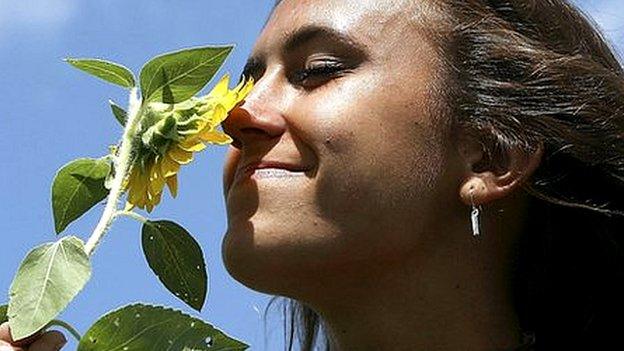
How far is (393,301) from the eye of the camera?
2.20 metres

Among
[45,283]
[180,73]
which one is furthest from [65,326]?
[180,73]

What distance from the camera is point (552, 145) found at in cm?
234

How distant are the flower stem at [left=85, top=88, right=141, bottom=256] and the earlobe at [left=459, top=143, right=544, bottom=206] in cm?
75

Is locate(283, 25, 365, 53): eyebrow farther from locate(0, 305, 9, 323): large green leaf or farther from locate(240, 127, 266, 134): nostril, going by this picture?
locate(0, 305, 9, 323): large green leaf

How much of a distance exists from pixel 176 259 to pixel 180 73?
0.27 m

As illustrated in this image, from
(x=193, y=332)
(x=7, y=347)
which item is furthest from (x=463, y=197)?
(x=7, y=347)

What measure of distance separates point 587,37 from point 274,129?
0.92m

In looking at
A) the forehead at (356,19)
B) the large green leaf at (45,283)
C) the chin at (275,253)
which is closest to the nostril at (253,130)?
the chin at (275,253)

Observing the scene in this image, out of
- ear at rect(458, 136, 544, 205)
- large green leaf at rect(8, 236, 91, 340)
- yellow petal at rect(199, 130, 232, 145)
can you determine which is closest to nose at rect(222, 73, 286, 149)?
yellow petal at rect(199, 130, 232, 145)

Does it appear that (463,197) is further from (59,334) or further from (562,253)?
(59,334)

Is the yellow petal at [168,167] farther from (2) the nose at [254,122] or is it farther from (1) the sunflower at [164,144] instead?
(2) the nose at [254,122]

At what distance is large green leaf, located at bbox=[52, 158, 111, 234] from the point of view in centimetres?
169

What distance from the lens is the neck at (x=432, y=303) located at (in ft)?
7.13

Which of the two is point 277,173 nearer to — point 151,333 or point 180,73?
point 180,73
